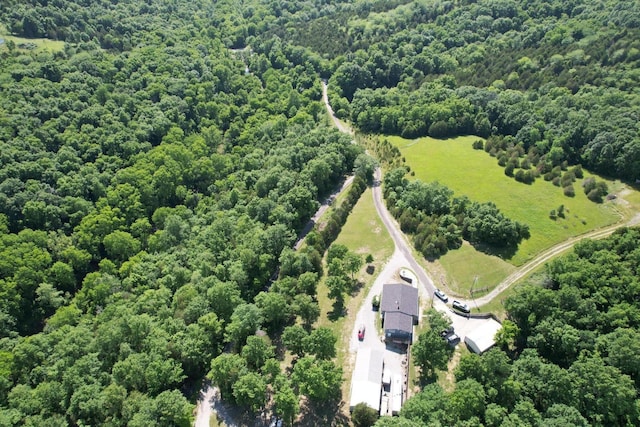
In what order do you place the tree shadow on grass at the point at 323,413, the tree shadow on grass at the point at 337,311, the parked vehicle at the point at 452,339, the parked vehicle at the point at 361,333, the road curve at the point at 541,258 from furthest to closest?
Answer: the road curve at the point at 541,258, the tree shadow on grass at the point at 337,311, the parked vehicle at the point at 361,333, the parked vehicle at the point at 452,339, the tree shadow on grass at the point at 323,413

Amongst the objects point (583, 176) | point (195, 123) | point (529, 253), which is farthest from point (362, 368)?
point (195, 123)

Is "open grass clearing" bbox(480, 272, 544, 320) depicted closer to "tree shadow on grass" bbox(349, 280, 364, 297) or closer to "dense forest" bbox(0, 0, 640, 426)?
"dense forest" bbox(0, 0, 640, 426)

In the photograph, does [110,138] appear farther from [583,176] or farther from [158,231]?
[583,176]

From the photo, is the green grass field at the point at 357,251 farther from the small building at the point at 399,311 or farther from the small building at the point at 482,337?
the small building at the point at 482,337

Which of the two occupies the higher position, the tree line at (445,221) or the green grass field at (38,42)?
the green grass field at (38,42)

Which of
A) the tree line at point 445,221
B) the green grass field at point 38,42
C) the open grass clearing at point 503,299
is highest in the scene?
the green grass field at point 38,42

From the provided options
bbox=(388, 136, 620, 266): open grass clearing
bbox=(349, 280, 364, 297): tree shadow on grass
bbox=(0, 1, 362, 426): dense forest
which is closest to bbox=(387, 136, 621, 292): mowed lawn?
bbox=(388, 136, 620, 266): open grass clearing

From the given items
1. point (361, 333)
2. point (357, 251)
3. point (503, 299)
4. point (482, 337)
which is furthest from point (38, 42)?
point (482, 337)

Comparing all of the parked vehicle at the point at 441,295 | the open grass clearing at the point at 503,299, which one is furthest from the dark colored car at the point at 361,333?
the open grass clearing at the point at 503,299
